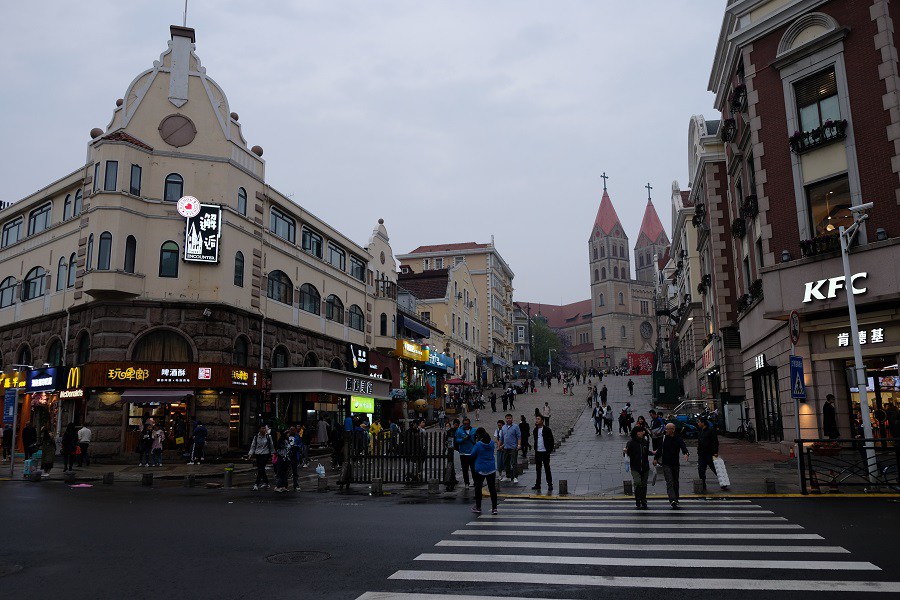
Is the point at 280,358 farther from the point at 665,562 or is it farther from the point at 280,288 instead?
the point at 665,562

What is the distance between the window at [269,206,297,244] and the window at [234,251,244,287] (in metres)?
3.53

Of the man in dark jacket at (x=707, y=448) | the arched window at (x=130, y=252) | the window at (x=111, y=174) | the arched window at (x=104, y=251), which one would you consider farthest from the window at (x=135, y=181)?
the man in dark jacket at (x=707, y=448)

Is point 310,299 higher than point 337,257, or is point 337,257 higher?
point 337,257

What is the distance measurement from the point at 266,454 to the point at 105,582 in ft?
38.6

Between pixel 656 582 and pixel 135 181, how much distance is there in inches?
1129

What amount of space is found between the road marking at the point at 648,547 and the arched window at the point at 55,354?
28.2 metres

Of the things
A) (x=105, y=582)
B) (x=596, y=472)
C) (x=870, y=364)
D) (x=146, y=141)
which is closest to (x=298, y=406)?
(x=146, y=141)

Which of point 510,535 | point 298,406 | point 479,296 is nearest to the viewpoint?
point 510,535

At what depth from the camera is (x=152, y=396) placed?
91.0 feet

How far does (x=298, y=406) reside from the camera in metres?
34.7

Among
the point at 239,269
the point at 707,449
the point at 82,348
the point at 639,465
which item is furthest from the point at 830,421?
the point at 82,348

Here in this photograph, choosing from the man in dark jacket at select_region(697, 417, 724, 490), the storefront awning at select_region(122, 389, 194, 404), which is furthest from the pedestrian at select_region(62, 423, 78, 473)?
the man in dark jacket at select_region(697, 417, 724, 490)

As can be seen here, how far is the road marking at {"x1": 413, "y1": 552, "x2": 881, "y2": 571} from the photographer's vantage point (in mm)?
7996

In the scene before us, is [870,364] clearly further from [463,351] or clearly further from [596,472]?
[463,351]
